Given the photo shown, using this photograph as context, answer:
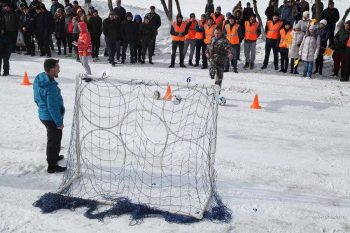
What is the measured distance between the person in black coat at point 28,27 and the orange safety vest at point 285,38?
9957mm

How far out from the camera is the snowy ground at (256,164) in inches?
210

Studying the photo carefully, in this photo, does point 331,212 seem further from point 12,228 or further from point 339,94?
point 339,94

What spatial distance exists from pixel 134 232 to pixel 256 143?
384 centimetres

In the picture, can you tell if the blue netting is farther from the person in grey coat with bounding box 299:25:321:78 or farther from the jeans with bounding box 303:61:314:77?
the jeans with bounding box 303:61:314:77

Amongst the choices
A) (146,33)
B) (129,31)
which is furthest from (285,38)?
(129,31)

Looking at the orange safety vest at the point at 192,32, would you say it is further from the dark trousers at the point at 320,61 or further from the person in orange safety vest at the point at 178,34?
the dark trousers at the point at 320,61

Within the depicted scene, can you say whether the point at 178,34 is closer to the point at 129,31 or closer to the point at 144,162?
the point at 129,31

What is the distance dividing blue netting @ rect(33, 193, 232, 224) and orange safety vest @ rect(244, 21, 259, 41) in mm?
10759

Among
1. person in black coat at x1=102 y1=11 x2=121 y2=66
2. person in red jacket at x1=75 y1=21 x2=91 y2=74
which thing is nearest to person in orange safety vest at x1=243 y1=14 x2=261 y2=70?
person in black coat at x1=102 y1=11 x2=121 y2=66

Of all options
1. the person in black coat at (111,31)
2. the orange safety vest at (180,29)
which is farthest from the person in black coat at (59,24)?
the orange safety vest at (180,29)

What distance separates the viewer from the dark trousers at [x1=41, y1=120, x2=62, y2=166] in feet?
21.0

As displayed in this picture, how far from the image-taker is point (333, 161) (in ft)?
24.6

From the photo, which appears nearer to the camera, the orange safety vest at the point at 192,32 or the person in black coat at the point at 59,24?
the orange safety vest at the point at 192,32

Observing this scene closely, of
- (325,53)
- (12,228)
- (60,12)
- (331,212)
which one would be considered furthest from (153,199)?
(60,12)
